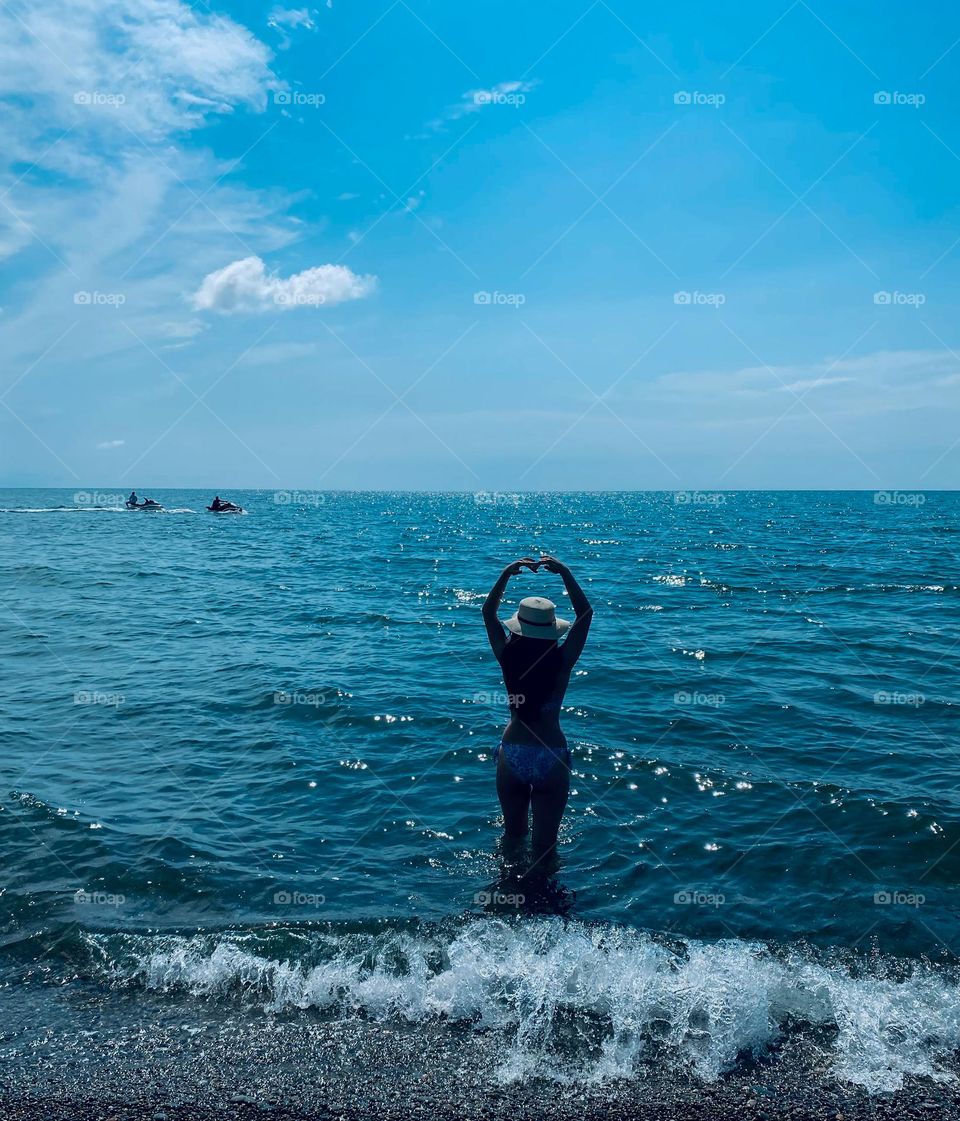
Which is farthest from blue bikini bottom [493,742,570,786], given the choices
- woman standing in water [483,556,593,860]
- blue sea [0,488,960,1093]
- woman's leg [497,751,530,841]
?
blue sea [0,488,960,1093]

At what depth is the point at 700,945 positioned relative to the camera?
717 centimetres

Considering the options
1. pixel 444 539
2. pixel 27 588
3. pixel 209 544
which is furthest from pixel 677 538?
pixel 27 588

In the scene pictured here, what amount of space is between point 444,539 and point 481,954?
54642 millimetres

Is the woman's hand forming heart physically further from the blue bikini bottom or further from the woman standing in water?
the blue bikini bottom

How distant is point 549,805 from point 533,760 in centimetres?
61

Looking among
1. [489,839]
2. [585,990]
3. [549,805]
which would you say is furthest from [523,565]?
[489,839]

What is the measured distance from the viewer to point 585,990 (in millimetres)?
6367

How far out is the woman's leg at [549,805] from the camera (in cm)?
798

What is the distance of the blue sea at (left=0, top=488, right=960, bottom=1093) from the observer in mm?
6273

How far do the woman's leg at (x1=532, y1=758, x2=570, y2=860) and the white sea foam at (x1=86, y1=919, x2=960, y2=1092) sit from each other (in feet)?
3.54

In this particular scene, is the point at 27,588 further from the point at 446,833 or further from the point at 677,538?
the point at 677,538

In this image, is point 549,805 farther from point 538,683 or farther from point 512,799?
point 538,683

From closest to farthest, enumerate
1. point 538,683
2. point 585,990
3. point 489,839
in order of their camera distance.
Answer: point 585,990
point 538,683
point 489,839

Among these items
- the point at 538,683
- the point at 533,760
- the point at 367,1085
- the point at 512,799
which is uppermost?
the point at 538,683
